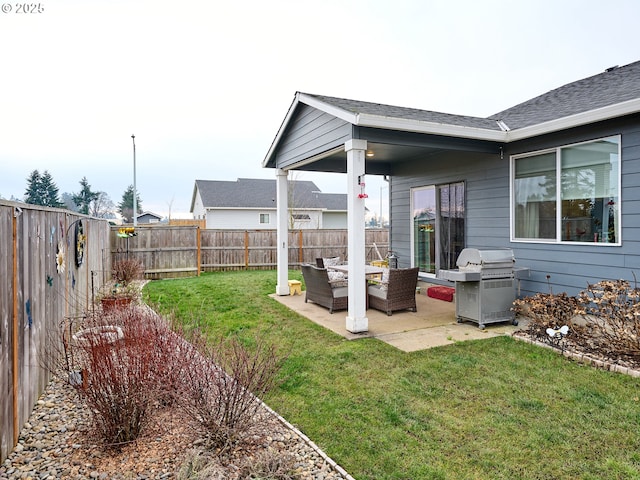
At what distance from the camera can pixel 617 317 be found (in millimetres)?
4262

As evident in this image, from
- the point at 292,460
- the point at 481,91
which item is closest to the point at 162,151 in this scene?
the point at 481,91

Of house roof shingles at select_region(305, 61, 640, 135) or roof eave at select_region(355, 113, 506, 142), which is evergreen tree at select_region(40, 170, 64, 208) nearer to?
house roof shingles at select_region(305, 61, 640, 135)

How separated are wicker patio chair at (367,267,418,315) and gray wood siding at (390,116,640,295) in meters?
1.74

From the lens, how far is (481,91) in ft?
51.1

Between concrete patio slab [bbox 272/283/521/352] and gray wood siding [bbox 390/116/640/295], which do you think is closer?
gray wood siding [bbox 390/116/640/295]

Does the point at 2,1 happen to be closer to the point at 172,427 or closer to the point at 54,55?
the point at 54,55

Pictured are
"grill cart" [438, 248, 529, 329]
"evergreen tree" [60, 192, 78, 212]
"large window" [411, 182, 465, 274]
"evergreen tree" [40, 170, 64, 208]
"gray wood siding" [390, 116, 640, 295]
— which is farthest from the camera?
"evergreen tree" [60, 192, 78, 212]

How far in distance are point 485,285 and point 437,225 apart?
9.55 ft

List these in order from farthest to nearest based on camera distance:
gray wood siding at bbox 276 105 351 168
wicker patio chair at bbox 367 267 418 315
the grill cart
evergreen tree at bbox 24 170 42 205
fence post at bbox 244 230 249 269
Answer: evergreen tree at bbox 24 170 42 205, fence post at bbox 244 230 249 269, wicker patio chair at bbox 367 267 418 315, gray wood siding at bbox 276 105 351 168, the grill cart

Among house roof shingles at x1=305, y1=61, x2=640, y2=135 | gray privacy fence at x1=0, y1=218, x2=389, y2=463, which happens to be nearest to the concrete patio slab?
house roof shingles at x1=305, y1=61, x2=640, y2=135

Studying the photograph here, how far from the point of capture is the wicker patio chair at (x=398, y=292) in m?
6.13

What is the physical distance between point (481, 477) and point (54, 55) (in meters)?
10.7

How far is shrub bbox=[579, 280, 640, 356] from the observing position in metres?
4.02

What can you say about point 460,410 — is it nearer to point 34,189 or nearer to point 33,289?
point 33,289
